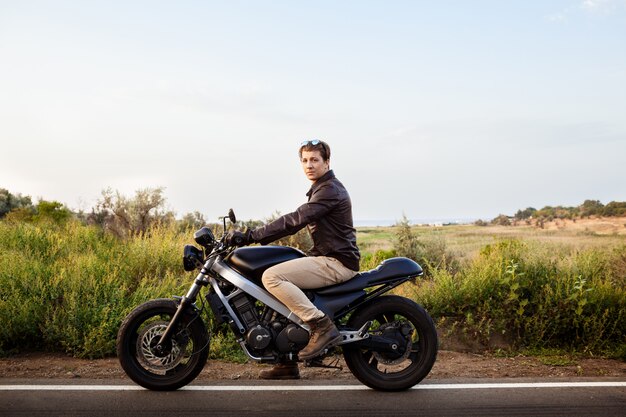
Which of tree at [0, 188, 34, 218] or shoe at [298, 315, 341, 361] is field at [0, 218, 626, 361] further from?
tree at [0, 188, 34, 218]

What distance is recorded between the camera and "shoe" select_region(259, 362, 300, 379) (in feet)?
20.6

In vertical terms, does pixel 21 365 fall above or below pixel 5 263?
below

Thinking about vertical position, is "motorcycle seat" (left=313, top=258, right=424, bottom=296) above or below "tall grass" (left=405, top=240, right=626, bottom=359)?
above

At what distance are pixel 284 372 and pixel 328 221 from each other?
1.52 meters

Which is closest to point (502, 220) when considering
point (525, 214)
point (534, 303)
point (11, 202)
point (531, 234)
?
point (525, 214)

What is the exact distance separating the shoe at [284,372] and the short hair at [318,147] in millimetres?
1997

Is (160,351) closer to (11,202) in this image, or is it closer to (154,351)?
(154,351)

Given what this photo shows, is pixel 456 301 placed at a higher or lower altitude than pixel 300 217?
lower

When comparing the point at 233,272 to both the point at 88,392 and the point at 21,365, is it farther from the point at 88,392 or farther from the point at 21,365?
the point at 21,365

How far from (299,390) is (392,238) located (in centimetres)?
1443

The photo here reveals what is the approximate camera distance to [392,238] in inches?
800

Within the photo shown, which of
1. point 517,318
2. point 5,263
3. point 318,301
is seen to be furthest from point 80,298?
point 517,318

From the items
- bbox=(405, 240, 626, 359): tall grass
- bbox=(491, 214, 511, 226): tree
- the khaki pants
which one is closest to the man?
the khaki pants

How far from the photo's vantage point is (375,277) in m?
6.15
